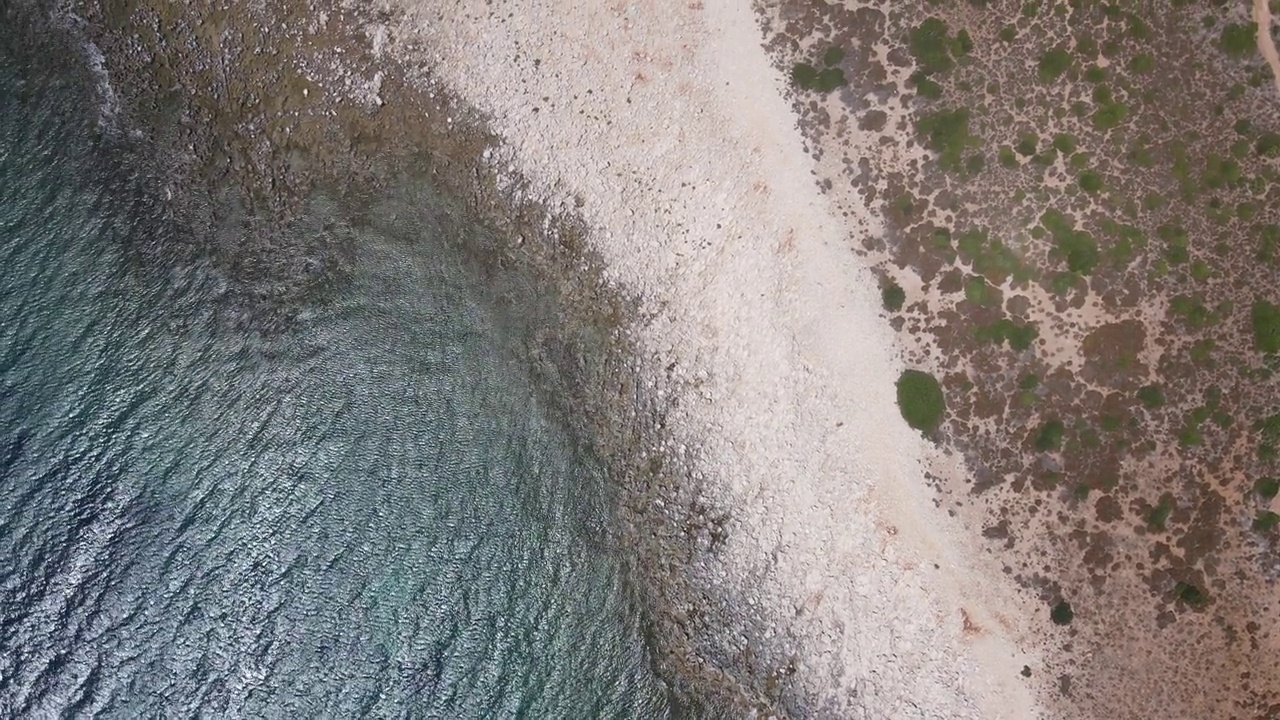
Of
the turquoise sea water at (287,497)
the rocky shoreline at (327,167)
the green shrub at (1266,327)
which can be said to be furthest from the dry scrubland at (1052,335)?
the turquoise sea water at (287,497)

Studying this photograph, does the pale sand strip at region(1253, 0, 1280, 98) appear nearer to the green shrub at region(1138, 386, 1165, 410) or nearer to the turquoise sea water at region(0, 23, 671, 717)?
the green shrub at region(1138, 386, 1165, 410)

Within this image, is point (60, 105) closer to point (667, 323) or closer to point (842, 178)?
point (667, 323)

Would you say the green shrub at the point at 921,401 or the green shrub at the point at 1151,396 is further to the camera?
the green shrub at the point at 921,401

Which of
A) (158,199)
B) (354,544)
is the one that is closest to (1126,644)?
(354,544)

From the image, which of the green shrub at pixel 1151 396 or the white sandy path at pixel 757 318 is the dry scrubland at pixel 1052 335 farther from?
the white sandy path at pixel 757 318

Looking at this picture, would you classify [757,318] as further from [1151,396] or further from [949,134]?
[1151,396]

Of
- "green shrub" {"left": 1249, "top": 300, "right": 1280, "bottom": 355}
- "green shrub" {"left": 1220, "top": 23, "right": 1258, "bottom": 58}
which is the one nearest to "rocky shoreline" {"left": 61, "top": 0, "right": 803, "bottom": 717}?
"green shrub" {"left": 1249, "top": 300, "right": 1280, "bottom": 355}

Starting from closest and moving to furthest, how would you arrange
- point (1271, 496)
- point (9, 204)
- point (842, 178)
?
point (1271, 496)
point (842, 178)
point (9, 204)
